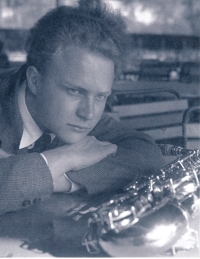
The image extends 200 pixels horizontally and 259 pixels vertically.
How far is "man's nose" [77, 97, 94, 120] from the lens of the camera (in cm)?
89

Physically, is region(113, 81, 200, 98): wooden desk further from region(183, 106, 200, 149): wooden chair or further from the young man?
the young man

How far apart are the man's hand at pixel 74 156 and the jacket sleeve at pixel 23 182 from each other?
0.03 m

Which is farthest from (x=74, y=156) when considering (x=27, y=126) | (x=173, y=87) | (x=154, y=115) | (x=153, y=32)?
(x=153, y=32)

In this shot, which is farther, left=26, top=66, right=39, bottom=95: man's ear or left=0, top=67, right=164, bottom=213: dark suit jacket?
left=26, top=66, right=39, bottom=95: man's ear

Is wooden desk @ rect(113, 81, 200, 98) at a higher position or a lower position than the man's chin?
lower

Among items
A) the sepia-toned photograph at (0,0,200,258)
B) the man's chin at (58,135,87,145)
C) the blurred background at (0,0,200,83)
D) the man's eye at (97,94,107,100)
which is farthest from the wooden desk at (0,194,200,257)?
the blurred background at (0,0,200,83)

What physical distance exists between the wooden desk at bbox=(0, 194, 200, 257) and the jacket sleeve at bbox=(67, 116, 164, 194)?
0.24 feet

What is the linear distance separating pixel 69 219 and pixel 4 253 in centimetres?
18

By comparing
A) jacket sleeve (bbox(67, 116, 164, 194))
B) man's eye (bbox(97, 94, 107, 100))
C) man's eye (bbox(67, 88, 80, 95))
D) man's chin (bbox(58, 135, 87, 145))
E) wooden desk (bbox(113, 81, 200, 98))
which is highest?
man's eye (bbox(67, 88, 80, 95))

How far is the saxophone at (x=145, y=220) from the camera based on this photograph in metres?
0.62

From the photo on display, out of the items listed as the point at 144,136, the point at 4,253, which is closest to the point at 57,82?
the point at 144,136

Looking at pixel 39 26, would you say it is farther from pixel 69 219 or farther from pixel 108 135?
pixel 69 219

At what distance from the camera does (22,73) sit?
1.12 meters

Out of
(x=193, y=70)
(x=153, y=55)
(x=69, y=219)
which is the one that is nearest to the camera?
(x=69, y=219)
